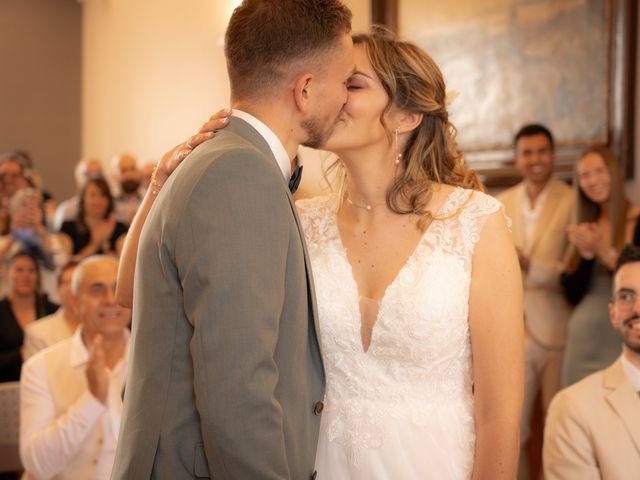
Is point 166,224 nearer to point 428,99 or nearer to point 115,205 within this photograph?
point 428,99

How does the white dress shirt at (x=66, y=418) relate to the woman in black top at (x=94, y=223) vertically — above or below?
below

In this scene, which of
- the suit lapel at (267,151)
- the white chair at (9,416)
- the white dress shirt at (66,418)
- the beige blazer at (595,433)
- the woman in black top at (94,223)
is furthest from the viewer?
the woman in black top at (94,223)

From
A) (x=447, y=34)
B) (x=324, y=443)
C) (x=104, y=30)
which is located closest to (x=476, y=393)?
(x=324, y=443)

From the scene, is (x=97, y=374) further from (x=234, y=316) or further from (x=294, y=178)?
(x=234, y=316)

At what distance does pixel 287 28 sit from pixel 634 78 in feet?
11.0

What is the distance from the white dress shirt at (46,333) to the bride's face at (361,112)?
225 centimetres

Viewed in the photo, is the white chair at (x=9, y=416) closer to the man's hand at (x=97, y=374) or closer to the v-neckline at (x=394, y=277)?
the man's hand at (x=97, y=374)

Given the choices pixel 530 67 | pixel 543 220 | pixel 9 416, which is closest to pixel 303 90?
pixel 9 416

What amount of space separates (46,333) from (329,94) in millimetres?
Result: 2663

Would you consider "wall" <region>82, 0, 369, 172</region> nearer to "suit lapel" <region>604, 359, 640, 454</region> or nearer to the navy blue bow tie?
"suit lapel" <region>604, 359, 640, 454</region>

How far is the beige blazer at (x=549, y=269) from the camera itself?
4484 millimetres

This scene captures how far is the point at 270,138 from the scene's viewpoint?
1749 millimetres

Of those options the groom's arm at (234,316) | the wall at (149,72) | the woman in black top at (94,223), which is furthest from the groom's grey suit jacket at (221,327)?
the wall at (149,72)

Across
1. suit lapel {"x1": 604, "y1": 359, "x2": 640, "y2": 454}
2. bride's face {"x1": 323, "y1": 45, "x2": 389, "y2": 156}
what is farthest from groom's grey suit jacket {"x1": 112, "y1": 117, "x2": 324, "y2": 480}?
suit lapel {"x1": 604, "y1": 359, "x2": 640, "y2": 454}
